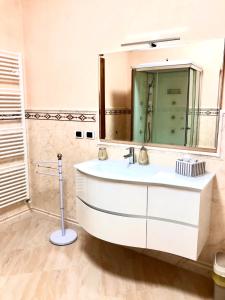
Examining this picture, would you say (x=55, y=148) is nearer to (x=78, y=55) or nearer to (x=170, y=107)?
(x=78, y=55)

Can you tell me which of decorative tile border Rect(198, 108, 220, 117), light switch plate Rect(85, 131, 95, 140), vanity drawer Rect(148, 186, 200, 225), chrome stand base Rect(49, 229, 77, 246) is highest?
decorative tile border Rect(198, 108, 220, 117)

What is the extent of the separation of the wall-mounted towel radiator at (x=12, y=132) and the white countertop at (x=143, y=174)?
40.6 inches

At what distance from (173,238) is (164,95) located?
42.1 inches

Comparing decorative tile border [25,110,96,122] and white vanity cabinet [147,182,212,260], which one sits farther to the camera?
decorative tile border [25,110,96,122]

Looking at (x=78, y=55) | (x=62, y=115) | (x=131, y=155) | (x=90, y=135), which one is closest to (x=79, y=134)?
(x=90, y=135)

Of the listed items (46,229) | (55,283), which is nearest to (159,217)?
(55,283)

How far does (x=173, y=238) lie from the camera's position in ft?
5.45

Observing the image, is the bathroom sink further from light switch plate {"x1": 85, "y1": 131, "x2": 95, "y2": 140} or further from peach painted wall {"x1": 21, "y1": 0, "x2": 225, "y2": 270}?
light switch plate {"x1": 85, "y1": 131, "x2": 95, "y2": 140}

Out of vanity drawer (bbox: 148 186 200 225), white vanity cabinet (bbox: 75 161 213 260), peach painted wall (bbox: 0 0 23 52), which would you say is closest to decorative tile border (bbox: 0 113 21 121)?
peach painted wall (bbox: 0 0 23 52)

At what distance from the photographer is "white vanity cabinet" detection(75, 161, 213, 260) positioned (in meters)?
1.59

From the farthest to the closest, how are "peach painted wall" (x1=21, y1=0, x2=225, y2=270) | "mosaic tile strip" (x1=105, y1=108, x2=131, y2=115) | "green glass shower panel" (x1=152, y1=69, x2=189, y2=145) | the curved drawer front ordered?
1. "mosaic tile strip" (x1=105, y1=108, x2=131, y2=115)
2. "green glass shower panel" (x1=152, y1=69, x2=189, y2=145)
3. "peach painted wall" (x1=21, y1=0, x2=225, y2=270)
4. the curved drawer front

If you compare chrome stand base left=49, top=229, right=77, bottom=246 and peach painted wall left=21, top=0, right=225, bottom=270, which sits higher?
peach painted wall left=21, top=0, right=225, bottom=270

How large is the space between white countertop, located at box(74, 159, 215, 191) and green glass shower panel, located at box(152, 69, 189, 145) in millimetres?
257

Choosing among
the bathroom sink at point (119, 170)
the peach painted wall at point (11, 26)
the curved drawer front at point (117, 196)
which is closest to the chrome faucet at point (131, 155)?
the bathroom sink at point (119, 170)
